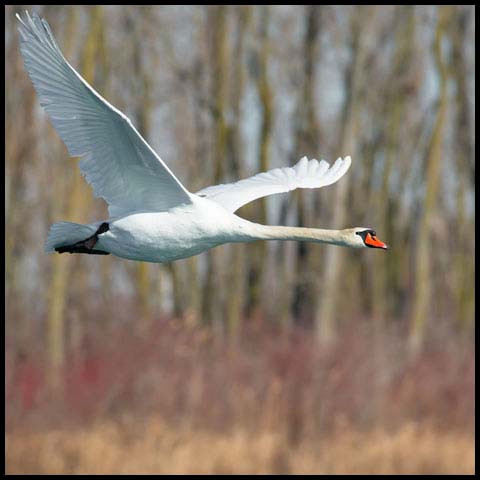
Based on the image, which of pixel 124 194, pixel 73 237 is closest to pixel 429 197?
pixel 124 194

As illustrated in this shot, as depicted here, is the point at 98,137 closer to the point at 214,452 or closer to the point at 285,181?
the point at 285,181

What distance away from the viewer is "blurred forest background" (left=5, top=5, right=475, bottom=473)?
49.5 ft

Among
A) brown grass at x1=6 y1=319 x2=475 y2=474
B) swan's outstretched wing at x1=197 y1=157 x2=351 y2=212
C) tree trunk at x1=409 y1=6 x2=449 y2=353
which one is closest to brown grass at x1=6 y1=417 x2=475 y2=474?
brown grass at x1=6 y1=319 x2=475 y2=474

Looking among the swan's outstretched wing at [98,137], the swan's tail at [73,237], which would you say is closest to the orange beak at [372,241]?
the swan's outstretched wing at [98,137]

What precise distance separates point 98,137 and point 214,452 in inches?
279

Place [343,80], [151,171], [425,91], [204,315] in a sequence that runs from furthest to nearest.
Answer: [425,91] → [343,80] → [204,315] → [151,171]

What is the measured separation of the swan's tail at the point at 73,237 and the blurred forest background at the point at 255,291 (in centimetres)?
605

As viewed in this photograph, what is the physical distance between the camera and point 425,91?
68.8 ft

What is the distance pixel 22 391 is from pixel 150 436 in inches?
57.3

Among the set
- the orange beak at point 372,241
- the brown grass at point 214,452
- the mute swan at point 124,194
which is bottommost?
the brown grass at point 214,452

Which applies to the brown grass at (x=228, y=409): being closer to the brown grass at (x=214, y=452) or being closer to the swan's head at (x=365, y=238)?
the brown grass at (x=214, y=452)

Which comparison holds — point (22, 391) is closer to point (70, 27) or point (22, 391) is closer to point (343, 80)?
point (70, 27)

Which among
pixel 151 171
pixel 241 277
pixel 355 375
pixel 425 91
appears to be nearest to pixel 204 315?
pixel 241 277

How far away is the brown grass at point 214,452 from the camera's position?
47.5ft
